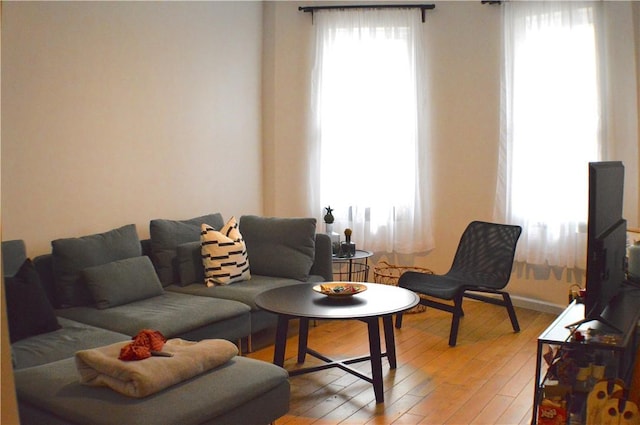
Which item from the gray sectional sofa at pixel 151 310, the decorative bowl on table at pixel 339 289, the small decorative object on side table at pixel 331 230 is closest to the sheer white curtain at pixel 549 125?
the small decorative object on side table at pixel 331 230

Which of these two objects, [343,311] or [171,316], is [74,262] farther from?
[343,311]

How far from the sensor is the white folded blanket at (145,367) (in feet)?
7.72

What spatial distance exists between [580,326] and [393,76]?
127 inches

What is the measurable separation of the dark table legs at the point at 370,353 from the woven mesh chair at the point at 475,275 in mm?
724

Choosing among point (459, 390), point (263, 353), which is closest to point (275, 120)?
point (263, 353)

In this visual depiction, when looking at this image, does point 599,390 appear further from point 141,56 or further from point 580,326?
point 141,56

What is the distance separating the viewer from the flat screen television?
8.12ft

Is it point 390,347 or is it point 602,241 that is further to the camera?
point 390,347

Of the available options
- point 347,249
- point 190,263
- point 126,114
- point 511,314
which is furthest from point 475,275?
point 126,114

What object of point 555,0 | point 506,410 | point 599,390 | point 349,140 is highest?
point 555,0

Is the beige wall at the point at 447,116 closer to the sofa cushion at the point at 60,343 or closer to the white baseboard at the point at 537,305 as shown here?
the white baseboard at the point at 537,305

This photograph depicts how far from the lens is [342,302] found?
11.6 ft

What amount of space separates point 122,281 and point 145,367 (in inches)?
55.9

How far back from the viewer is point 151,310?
3617mm
